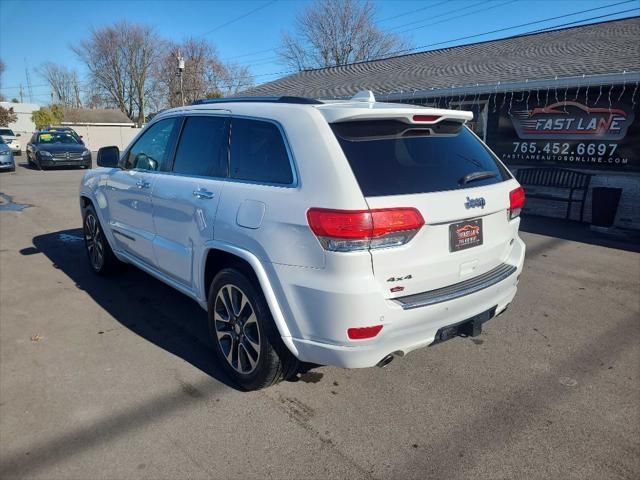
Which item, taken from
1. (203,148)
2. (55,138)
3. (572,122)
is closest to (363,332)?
(203,148)

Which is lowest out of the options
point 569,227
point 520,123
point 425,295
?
point 569,227

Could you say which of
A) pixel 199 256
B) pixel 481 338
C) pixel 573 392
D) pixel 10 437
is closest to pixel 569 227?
pixel 481 338

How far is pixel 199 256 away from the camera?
3244 millimetres

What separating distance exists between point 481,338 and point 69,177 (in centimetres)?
1655

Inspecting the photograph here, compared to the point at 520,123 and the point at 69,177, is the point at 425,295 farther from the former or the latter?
the point at 69,177

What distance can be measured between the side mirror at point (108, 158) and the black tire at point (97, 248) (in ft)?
2.39

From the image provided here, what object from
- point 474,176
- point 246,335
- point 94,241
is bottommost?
point 246,335

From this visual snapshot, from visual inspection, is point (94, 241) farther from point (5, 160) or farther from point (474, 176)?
point (5, 160)

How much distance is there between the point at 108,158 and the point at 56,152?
16.3 m

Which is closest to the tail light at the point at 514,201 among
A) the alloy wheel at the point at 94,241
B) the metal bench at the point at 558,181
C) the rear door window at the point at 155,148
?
the rear door window at the point at 155,148

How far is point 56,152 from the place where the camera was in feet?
60.6

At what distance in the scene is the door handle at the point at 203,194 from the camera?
10.2 ft

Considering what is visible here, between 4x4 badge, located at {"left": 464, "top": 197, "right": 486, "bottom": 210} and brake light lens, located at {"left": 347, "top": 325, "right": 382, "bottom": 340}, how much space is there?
2.99 ft

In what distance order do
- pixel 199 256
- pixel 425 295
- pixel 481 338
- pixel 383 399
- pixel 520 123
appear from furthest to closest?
pixel 520 123
pixel 481 338
pixel 199 256
pixel 383 399
pixel 425 295
